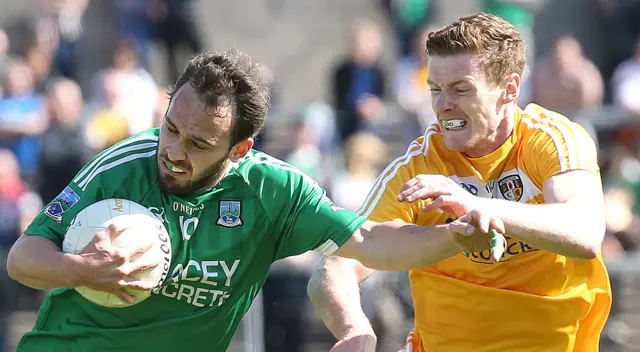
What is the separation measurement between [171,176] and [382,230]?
1015 millimetres

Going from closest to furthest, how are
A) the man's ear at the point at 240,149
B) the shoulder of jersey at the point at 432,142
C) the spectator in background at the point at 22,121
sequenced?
the man's ear at the point at 240,149 → the shoulder of jersey at the point at 432,142 → the spectator in background at the point at 22,121

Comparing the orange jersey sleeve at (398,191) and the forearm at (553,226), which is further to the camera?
the orange jersey sleeve at (398,191)

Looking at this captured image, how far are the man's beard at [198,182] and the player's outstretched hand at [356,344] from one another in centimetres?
96

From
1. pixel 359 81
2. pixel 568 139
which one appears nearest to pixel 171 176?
pixel 568 139

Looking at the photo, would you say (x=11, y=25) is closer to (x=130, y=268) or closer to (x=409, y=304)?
(x=409, y=304)

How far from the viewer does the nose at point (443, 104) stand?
5.08 metres

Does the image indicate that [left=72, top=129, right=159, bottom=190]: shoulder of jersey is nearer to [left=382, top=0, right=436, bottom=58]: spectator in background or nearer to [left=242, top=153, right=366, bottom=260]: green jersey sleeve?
[left=242, top=153, right=366, bottom=260]: green jersey sleeve

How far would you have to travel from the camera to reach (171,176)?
482 cm

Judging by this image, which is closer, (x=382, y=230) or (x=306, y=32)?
(x=382, y=230)

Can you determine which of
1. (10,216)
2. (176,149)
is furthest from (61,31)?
(176,149)

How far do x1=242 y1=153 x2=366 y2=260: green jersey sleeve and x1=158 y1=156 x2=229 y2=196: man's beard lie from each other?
0.18 m

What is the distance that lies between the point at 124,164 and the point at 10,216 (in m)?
5.82

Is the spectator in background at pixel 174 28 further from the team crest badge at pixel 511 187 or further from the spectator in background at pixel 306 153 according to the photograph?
the team crest badge at pixel 511 187

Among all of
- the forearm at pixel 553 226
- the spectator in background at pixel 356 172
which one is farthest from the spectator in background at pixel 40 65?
the forearm at pixel 553 226
